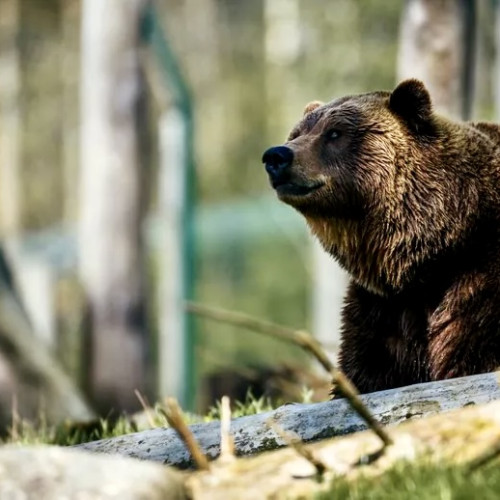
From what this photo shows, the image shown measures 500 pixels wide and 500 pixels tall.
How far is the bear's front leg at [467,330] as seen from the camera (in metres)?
5.34

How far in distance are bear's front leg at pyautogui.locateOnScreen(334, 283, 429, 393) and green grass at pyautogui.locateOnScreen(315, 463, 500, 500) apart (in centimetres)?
195

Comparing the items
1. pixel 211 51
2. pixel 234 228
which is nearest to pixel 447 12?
pixel 234 228

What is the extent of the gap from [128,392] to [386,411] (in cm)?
707

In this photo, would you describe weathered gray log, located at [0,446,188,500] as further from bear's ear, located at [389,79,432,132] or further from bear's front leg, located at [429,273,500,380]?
bear's ear, located at [389,79,432,132]

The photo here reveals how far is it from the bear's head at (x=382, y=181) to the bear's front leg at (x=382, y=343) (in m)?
0.12

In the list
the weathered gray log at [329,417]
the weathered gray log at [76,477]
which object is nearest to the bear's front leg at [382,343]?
the weathered gray log at [329,417]

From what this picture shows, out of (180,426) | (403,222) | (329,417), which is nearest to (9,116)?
(403,222)

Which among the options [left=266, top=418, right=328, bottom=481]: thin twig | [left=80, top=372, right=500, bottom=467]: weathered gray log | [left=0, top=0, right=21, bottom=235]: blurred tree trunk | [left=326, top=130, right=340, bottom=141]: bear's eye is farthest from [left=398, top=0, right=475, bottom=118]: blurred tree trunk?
[left=0, top=0, right=21, bottom=235]: blurred tree trunk

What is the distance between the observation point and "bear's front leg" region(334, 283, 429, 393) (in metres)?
5.56

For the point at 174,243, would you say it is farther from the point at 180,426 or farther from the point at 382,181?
the point at 180,426

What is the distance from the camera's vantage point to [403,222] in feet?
18.7

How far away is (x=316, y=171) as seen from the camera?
572cm

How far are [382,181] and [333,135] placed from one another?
0.34m

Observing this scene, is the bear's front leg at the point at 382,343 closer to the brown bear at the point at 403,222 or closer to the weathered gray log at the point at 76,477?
the brown bear at the point at 403,222
